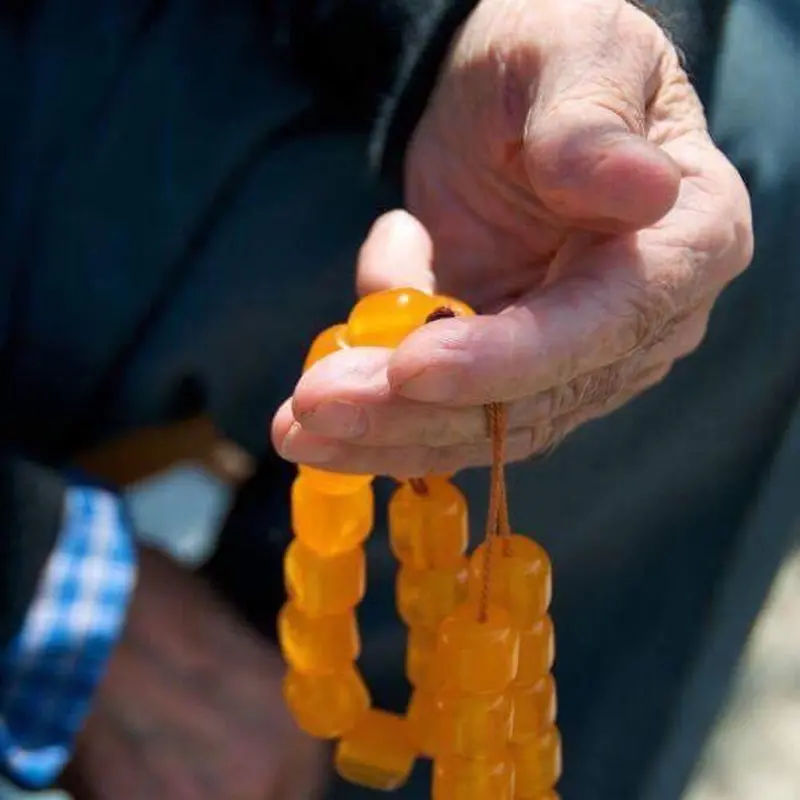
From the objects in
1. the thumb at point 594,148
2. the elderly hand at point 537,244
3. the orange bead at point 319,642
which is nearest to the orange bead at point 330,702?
the orange bead at point 319,642

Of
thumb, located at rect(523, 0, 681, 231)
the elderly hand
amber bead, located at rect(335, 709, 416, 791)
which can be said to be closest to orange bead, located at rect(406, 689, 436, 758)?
amber bead, located at rect(335, 709, 416, 791)

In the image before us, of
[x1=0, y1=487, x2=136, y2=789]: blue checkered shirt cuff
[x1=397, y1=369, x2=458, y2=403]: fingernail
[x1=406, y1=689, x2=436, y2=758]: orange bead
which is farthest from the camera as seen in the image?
[x1=0, y1=487, x2=136, y2=789]: blue checkered shirt cuff

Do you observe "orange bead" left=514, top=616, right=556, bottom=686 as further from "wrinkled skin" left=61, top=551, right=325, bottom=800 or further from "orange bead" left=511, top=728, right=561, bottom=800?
"wrinkled skin" left=61, top=551, right=325, bottom=800

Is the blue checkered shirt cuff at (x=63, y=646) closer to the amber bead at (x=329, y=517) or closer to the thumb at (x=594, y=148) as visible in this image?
the amber bead at (x=329, y=517)

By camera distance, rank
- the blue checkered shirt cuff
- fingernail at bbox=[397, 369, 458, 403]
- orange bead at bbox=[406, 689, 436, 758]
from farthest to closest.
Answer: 1. the blue checkered shirt cuff
2. orange bead at bbox=[406, 689, 436, 758]
3. fingernail at bbox=[397, 369, 458, 403]

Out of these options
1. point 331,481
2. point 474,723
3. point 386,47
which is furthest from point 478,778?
point 386,47

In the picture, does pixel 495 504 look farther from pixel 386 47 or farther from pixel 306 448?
pixel 386 47

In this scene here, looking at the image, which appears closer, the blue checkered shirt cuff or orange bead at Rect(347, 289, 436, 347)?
orange bead at Rect(347, 289, 436, 347)
